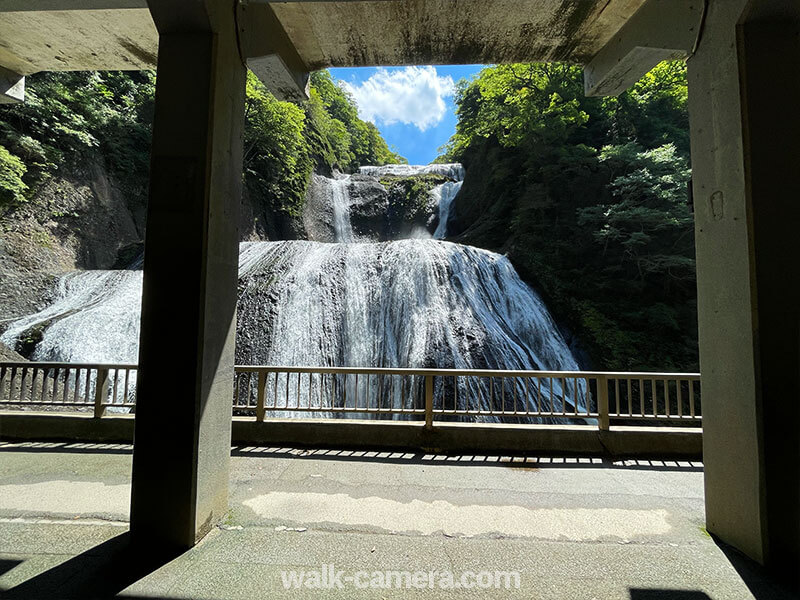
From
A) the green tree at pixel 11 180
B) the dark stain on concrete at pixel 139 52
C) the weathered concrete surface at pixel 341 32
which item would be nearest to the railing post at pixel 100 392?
the weathered concrete surface at pixel 341 32

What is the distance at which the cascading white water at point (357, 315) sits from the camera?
890cm

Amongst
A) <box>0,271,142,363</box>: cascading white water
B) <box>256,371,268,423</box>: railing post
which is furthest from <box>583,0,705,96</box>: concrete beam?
<box>0,271,142,363</box>: cascading white water

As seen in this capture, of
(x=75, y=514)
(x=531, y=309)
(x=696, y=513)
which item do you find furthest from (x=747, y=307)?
(x=531, y=309)

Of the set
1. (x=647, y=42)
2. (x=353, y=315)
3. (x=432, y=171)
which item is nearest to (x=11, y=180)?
(x=353, y=315)

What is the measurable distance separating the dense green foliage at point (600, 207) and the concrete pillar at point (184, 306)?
12548mm

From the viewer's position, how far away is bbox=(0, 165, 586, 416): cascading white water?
29.2ft

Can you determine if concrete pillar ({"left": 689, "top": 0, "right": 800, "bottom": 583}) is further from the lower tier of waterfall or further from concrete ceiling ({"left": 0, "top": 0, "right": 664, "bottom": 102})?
the lower tier of waterfall

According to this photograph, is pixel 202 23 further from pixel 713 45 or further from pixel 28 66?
pixel 713 45

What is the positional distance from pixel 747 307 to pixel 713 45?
2.16 metres

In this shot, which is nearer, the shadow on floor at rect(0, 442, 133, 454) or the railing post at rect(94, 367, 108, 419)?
the shadow on floor at rect(0, 442, 133, 454)

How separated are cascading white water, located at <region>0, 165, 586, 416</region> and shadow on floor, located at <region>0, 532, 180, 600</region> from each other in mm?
5345

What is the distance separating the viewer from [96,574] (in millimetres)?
2465

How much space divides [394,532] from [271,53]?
4558 millimetres

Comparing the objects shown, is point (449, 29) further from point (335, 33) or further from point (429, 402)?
point (429, 402)
